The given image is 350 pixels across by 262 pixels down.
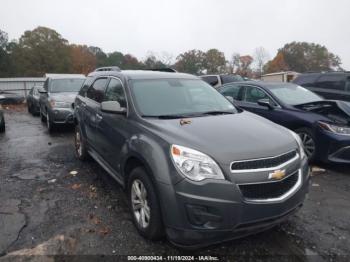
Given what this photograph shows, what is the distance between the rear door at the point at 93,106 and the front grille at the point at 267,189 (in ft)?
9.17

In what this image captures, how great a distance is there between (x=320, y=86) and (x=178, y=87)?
6.65m

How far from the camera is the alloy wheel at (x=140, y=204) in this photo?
330 cm

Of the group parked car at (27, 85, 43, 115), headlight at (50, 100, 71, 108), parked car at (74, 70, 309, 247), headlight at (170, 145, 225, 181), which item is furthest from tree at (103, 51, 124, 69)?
headlight at (170, 145, 225, 181)

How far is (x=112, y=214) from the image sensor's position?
3.98 metres

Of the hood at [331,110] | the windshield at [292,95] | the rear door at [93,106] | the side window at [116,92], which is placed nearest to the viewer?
the side window at [116,92]

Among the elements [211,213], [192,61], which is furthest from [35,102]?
[192,61]

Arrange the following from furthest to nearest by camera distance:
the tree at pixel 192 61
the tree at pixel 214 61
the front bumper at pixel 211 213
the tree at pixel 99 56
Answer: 1. the tree at pixel 214 61
2. the tree at pixel 99 56
3. the tree at pixel 192 61
4. the front bumper at pixel 211 213

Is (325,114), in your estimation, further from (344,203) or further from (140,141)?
(140,141)

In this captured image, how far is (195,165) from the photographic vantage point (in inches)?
112

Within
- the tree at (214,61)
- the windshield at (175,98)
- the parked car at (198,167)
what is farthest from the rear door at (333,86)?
the tree at (214,61)

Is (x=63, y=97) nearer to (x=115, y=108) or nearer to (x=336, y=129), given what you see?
(x=115, y=108)

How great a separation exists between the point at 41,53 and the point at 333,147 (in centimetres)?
5384

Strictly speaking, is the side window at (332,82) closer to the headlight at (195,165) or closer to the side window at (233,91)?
the side window at (233,91)

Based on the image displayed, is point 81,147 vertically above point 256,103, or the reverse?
point 256,103
